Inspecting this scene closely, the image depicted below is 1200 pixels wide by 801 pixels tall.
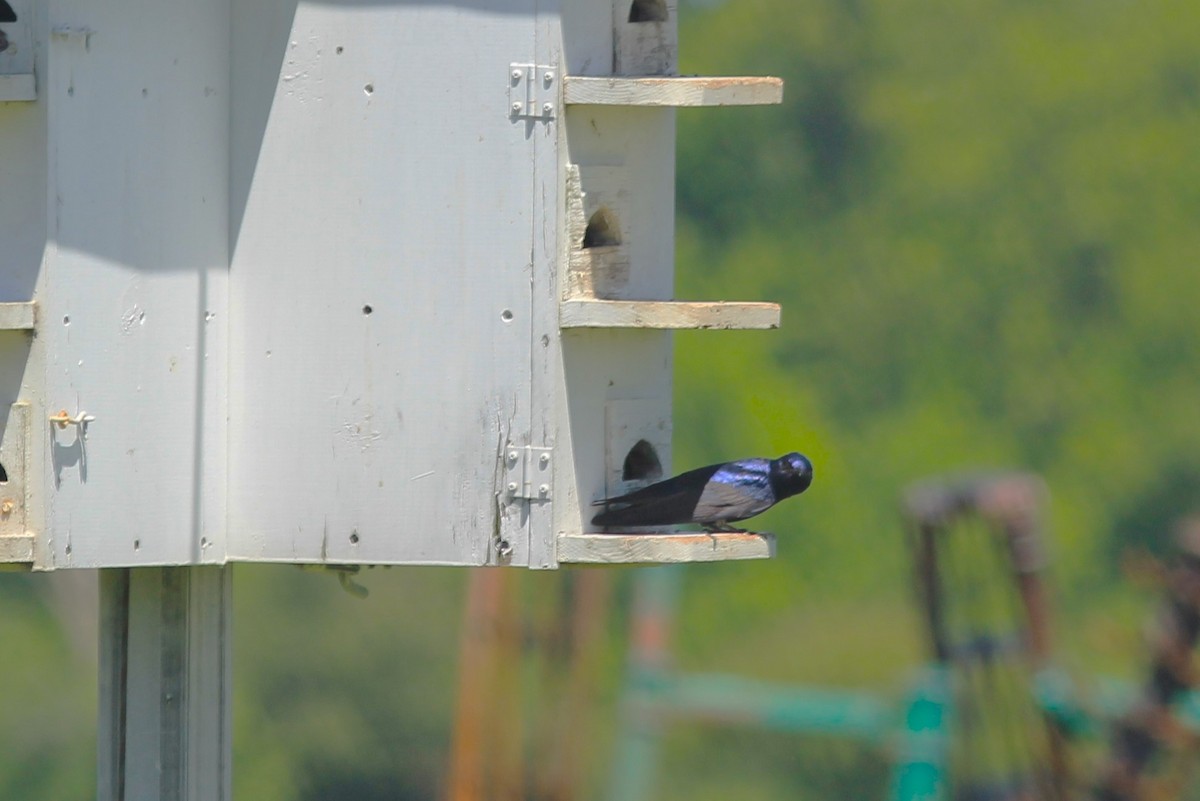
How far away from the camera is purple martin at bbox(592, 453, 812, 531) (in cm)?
559

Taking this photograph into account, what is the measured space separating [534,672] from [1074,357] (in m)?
7.54

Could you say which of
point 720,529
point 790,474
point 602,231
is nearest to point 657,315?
point 602,231

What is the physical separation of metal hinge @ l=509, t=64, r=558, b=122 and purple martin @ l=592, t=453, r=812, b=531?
0.87 meters

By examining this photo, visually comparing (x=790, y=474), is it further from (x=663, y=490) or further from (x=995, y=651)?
(x=995, y=651)

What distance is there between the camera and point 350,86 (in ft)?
17.7

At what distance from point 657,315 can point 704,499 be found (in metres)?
0.51

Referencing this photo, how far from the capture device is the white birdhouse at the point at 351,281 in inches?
206

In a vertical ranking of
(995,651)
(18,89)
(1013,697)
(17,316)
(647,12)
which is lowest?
(1013,697)

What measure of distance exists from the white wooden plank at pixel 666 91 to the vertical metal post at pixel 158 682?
134 centimetres

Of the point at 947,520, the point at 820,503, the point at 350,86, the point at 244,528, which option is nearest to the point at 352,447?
the point at 244,528

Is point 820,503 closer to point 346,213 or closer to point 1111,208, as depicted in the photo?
point 1111,208

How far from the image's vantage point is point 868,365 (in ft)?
73.3

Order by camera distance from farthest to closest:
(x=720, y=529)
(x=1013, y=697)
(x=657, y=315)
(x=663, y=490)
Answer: (x=1013, y=697) < (x=720, y=529) < (x=663, y=490) < (x=657, y=315)

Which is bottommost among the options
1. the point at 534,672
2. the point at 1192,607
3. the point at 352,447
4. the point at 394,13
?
the point at 534,672
